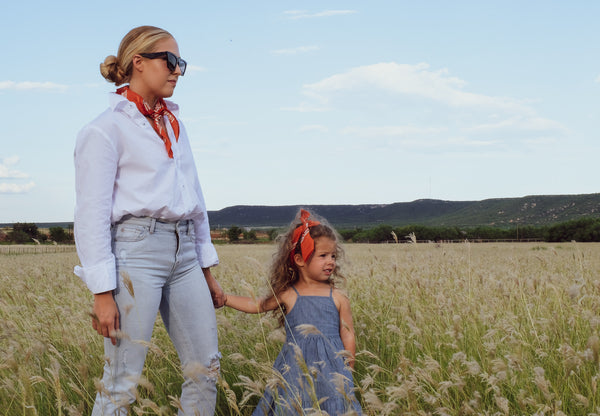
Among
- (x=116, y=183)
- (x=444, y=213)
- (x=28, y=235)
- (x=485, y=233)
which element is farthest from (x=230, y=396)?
(x=444, y=213)

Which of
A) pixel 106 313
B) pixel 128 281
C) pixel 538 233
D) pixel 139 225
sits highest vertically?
pixel 139 225

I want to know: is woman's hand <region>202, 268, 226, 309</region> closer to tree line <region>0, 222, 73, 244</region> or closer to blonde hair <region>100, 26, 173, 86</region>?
blonde hair <region>100, 26, 173, 86</region>

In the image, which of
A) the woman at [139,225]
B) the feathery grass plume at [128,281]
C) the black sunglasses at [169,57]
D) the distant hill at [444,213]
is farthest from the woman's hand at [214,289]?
the distant hill at [444,213]

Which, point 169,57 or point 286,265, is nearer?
point 169,57

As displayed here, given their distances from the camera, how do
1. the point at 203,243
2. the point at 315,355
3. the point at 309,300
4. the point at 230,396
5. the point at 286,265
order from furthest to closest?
the point at 286,265
the point at 309,300
the point at 315,355
the point at 203,243
the point at 230,396

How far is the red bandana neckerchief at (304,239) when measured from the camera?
3.30 m

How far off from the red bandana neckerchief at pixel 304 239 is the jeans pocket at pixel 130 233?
1206 millimetres

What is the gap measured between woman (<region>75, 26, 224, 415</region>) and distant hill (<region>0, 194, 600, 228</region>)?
9854 cm

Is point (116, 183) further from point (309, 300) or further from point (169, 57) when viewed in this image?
point (309, 300)

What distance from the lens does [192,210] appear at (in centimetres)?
256

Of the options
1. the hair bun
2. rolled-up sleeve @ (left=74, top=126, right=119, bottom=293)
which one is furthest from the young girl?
the hair bun

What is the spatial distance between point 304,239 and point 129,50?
61.7 inches

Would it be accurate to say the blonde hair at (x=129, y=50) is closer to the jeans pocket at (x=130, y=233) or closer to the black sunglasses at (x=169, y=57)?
the black sunglasses at (x=169, y=57)

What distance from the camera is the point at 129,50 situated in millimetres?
2545
